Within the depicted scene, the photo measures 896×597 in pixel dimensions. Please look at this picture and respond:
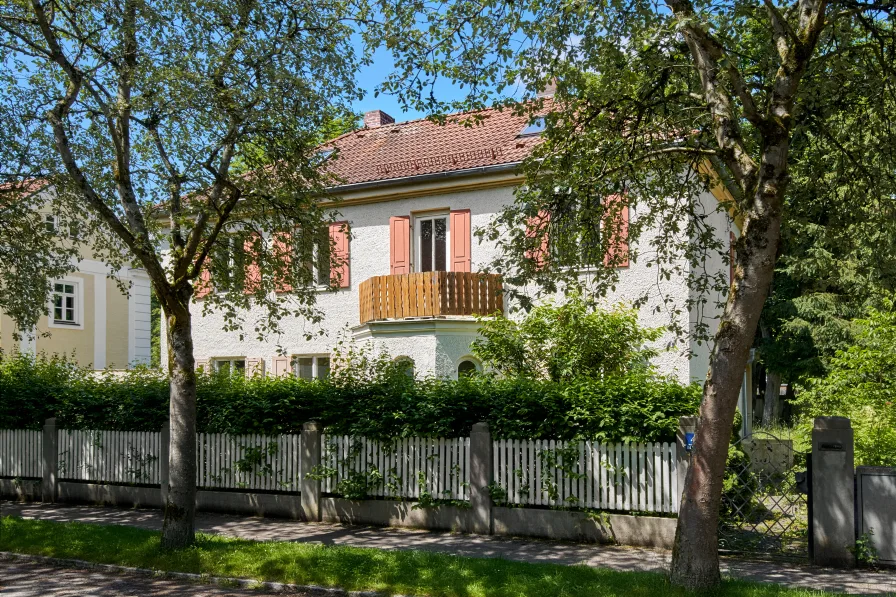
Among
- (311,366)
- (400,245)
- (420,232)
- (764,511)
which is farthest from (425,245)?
(764,511)

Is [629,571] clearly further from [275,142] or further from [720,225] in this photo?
[720,225]

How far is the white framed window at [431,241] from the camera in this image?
1933 cm

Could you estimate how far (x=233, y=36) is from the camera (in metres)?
10.1

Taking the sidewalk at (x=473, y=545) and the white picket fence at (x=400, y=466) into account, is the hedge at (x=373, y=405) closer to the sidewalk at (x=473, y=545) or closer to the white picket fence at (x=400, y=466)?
the white picket fence at (x=400, y=466)

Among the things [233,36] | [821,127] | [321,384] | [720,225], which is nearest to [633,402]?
[821,127]

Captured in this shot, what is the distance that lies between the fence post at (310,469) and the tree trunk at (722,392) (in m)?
6.18

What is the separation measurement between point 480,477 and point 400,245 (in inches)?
360

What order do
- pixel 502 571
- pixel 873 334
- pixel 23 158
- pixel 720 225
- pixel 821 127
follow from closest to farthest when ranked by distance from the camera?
pixel 502 571, pixel 821 127, pixel 873 334, pixel 23 158, pixel 720 225

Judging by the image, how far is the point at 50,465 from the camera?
1448cm

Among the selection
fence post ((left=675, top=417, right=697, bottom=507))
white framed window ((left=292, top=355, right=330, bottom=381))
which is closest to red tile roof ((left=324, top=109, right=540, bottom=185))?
white framed window ((left=292, top=355, right=330, bottom=381))

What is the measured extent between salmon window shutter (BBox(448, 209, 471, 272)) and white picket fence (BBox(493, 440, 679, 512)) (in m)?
8.03

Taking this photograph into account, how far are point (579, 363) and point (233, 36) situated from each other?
7.59 meters

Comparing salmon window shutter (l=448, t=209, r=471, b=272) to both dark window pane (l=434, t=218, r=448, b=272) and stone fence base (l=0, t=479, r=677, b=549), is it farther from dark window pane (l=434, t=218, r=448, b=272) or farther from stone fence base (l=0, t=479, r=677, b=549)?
stone fence base (l=0, t=479, r=677, b=549)

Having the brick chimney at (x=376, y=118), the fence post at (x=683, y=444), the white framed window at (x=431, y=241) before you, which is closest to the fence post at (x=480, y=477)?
the fence post at (x=683, y=444)
